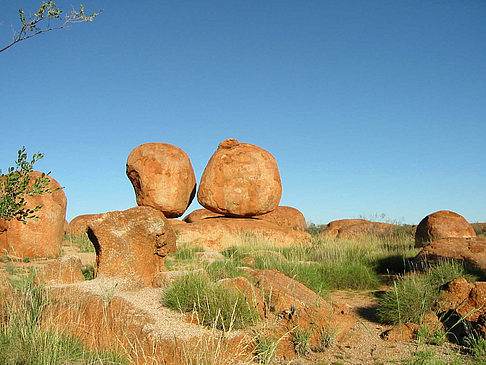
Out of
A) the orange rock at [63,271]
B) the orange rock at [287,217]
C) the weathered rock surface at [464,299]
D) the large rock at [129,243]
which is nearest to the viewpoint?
the weathered rock surface at [464,299]

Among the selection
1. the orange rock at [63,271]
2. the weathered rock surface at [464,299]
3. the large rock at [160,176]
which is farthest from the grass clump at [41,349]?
the large rock at [160,176]

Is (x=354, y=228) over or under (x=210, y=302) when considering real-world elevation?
over

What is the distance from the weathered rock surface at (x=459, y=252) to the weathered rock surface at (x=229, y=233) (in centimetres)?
686

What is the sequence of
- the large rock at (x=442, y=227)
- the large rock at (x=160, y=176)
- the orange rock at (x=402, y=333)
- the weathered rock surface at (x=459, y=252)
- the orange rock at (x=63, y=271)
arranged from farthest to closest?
the large rock at (x=160, y=176) < the large rock at (x=442, y=227) < the weathered rock surface at (x=459, y=252) < the orange rock at (x=63, y=271) < the orange rock at (x=402, y=333)

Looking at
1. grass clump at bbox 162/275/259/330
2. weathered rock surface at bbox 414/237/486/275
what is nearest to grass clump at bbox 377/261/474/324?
grass clump at bbox 162/275/259/330

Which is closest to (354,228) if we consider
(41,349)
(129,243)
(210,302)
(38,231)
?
(38,231)

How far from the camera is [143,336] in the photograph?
14.8 feet

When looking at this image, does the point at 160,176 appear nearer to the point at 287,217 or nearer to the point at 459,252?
the point at 287,217

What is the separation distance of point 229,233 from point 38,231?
7097mm

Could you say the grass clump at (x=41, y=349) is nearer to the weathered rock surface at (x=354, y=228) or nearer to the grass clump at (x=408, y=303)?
the grass clump at (x=408, y=303)

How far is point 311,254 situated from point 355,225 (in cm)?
974

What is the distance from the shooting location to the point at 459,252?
9156 mm

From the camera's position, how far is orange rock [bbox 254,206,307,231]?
882 inches

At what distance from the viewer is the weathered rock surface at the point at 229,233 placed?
1608cm
